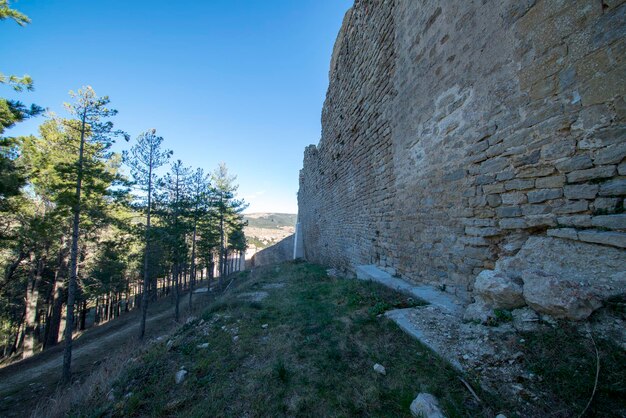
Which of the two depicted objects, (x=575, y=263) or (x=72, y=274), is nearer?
(x=575, y=263)

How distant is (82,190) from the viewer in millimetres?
9602

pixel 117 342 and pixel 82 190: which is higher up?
pixel 82 190

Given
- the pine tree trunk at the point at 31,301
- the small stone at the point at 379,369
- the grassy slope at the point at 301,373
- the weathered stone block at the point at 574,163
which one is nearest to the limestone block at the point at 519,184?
the weathered stone block at the point at 574,163

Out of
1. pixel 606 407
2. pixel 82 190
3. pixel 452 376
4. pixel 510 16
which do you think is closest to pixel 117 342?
pixel 82 190

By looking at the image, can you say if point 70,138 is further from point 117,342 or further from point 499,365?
point 499,365

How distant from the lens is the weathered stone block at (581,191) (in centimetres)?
215

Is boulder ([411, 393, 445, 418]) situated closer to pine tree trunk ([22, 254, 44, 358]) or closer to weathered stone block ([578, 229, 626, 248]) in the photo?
weathered stone block ([578, 229, 626, 248])

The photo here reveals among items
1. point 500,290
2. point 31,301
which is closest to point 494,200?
point 500,290

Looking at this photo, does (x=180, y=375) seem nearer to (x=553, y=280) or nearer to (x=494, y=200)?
(x=553, y=280)

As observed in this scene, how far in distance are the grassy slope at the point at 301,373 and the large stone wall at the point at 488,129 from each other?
5.28 feet

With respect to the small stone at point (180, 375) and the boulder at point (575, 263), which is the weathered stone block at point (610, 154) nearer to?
the boulder at point (575, 263)

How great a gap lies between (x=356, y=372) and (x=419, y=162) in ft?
12.4

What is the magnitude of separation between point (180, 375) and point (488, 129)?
5.20 m

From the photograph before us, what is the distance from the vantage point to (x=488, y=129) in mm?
3119
